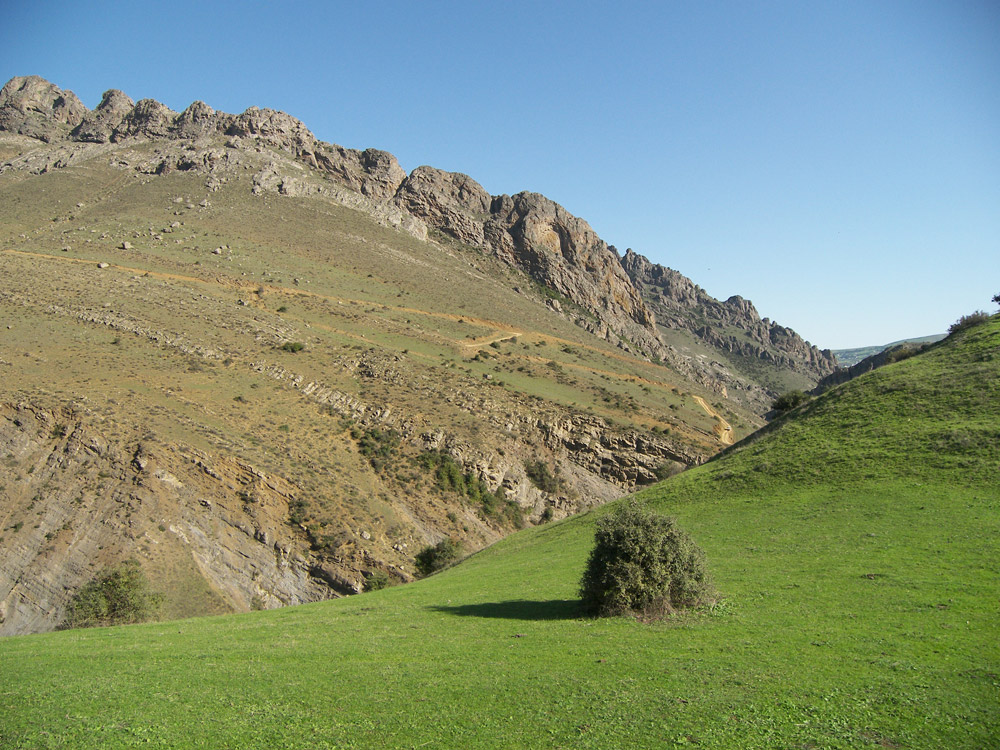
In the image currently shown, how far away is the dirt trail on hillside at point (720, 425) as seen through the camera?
7156 cm

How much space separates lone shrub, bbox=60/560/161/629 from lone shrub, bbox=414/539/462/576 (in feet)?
51.5

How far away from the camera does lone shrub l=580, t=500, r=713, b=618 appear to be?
17.0m

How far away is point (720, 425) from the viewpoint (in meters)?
76.8

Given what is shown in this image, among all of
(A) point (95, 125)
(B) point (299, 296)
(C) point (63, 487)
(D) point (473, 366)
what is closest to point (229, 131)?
(A) point (95, 125)

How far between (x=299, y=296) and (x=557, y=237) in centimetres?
8995

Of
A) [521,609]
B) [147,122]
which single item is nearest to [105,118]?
[147,122]

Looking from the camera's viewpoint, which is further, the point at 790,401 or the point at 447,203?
the point at 447,203

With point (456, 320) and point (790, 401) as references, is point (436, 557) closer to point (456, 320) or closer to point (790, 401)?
point (790, 401)

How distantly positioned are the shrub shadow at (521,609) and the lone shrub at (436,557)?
1810 centimetres

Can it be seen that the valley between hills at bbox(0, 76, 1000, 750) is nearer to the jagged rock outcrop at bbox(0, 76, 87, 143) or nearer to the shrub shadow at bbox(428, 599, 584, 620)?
the shrub shadow at bbox(428, 599, 584, 620)

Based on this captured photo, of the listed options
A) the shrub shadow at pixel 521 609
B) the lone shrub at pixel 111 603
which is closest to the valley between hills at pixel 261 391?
the lone shrub at pixel 111 603

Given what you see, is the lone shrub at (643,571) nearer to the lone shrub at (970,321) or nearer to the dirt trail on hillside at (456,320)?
the lone shrub at (970,321)

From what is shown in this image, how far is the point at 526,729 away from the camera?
10.0 m

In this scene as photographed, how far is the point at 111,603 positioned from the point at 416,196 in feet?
401
